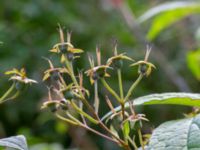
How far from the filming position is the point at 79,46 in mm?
3188

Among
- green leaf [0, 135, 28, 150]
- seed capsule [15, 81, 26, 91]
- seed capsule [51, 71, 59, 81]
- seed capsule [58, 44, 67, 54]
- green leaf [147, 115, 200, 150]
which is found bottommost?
green leaf [147, 115, 200, 150]

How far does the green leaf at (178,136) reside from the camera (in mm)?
663

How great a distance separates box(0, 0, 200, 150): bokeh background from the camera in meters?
2.76

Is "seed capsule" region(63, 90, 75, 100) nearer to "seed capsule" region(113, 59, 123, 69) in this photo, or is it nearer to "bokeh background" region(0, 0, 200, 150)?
"seed capsule" region(113, 59, 123, 69)

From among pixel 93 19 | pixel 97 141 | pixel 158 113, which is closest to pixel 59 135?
pixel 97 141

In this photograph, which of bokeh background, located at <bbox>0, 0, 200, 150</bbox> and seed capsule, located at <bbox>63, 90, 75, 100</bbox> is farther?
bokeh background, located at <bbox>0, 0, 200, 150</bbox>

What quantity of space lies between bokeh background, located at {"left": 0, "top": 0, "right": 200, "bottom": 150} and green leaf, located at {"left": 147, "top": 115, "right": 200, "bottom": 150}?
171 centimetres

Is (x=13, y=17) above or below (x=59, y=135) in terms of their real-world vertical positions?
above

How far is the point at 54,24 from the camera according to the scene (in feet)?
10.8

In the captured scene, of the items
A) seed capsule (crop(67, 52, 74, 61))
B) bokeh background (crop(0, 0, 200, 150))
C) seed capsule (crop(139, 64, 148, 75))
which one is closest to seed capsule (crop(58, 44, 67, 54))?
seed capsule (crop(67, 52, 74, 61))

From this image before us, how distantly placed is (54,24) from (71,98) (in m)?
2.59

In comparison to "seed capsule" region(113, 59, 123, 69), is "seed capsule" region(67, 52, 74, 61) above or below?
above

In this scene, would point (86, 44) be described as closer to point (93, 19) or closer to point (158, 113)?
point (93, 19)

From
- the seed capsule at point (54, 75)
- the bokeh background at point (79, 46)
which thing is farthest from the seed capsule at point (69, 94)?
the bokeh background at point (79, 46)
